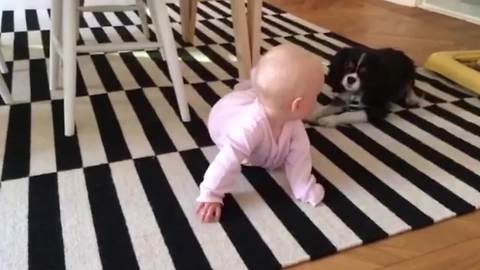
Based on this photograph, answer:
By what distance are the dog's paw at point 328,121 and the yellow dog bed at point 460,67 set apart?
0.48 metres

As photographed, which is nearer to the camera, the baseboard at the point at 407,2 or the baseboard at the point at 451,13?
the baseboard at the point at 451,13

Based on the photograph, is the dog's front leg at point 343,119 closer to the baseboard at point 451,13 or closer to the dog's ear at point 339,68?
the dog's ear at point 339,68

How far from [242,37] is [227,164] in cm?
58

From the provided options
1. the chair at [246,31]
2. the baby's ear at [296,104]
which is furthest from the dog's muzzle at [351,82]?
the baby's ear at [296,104]

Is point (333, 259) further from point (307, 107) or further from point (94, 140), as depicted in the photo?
point (94, 140)

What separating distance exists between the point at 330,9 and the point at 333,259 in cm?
187

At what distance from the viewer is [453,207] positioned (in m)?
0.80

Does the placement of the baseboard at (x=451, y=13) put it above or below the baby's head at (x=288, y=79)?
below

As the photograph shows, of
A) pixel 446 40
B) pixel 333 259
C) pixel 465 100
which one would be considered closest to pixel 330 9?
pixel 446 40

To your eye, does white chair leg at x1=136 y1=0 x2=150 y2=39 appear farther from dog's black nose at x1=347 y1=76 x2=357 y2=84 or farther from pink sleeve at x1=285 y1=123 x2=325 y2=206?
pink sleeve at x1=285 y1=123 x2=325 y2=206

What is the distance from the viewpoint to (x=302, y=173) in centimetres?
80

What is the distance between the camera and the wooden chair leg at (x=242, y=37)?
1192 mm

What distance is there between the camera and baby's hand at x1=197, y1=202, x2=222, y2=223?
75 centimetres

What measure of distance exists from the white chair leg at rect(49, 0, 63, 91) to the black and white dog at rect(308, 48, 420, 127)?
0.69 meters
